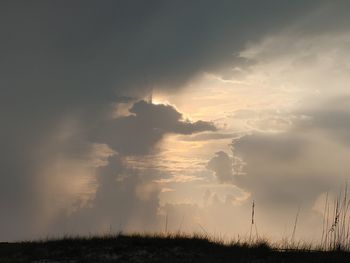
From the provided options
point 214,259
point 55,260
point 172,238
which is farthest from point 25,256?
point 214,259

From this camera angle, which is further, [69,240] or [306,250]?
[69,240]

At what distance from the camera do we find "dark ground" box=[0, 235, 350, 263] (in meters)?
15.2

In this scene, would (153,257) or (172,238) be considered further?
(172,238)

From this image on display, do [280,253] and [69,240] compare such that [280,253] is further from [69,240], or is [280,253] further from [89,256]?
[69,240]

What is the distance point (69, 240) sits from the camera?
18328 mm

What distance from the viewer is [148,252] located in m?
16.4

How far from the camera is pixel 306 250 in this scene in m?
15.9

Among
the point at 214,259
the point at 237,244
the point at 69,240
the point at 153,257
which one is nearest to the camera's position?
the point at 214,259

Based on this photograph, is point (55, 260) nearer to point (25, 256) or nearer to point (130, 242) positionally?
point (25, 256)

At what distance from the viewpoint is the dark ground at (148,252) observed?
15.2m

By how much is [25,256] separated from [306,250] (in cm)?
965

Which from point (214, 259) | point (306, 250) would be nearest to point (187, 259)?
point (214, 259)

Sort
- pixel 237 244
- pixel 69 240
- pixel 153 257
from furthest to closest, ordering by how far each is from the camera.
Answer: pixel 69 240 < pixel 237 244 < pixel 153 257

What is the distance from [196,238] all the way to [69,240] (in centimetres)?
482
